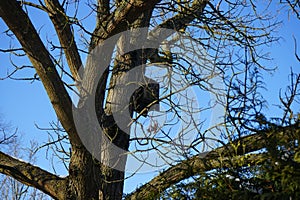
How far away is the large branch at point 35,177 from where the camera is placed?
389cm

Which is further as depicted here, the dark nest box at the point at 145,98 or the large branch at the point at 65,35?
the dark nest box at the point at 145,98

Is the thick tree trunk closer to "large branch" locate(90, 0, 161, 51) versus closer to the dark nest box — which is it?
the dark nest box

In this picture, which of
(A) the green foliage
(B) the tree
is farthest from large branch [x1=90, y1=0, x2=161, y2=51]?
(A) the green foliage

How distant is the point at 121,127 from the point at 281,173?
306cm

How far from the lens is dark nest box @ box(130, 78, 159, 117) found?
425 cm

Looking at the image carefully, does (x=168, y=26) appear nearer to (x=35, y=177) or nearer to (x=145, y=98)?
(x=145, y=98)

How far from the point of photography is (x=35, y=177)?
4.04 m

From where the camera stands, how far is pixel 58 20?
3967mm

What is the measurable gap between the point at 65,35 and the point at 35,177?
1.34 meters

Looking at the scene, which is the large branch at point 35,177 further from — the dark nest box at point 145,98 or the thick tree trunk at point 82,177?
the dark nest box at point 145,98

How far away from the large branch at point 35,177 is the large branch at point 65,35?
945 millimetres

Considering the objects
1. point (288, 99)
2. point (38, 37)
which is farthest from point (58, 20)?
point (288, 99)

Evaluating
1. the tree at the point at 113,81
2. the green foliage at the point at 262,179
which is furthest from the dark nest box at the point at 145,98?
the green foliage at the point at 262,179

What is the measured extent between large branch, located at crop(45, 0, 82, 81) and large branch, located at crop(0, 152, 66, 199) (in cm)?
95
